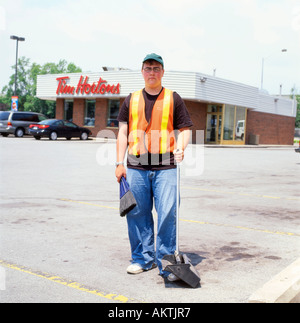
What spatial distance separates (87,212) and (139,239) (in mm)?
3001

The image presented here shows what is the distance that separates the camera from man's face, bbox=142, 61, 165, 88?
168 inches

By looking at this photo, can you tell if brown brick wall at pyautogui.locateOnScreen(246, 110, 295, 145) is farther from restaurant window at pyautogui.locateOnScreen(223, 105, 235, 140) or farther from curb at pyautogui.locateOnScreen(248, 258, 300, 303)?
curb at pyautogui.locateOnScreen(248, 258, 300, 303)

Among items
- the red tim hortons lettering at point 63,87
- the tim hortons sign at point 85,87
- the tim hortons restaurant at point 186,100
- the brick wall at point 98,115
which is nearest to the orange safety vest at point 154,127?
the tim hortons restaurant at point 186,100

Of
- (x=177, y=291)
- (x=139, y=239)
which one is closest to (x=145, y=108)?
(x=139, y=239)

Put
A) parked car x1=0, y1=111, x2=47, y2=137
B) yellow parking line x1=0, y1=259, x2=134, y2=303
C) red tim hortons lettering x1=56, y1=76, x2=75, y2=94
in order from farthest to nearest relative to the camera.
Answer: red tim hortons lettering x1=56, y1=76, x2=75, y2=94 → parked car x1=0, y1=111, x2=47, y2=137 → yellow parking line x1=0, y1=259, x2=134, y2=303

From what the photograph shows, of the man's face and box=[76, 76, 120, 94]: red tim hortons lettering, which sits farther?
box=[76, 76, 120, 94]: red tim hortons lettering

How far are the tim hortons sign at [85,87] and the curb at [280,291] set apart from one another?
31958mm

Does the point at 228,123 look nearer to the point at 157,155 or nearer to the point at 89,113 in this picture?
the point at 89,113

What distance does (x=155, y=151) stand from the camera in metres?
4.27

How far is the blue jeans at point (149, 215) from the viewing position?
4.24m

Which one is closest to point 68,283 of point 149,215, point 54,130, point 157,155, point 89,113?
point 149,215

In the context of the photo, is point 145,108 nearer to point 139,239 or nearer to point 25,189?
point 139,239
